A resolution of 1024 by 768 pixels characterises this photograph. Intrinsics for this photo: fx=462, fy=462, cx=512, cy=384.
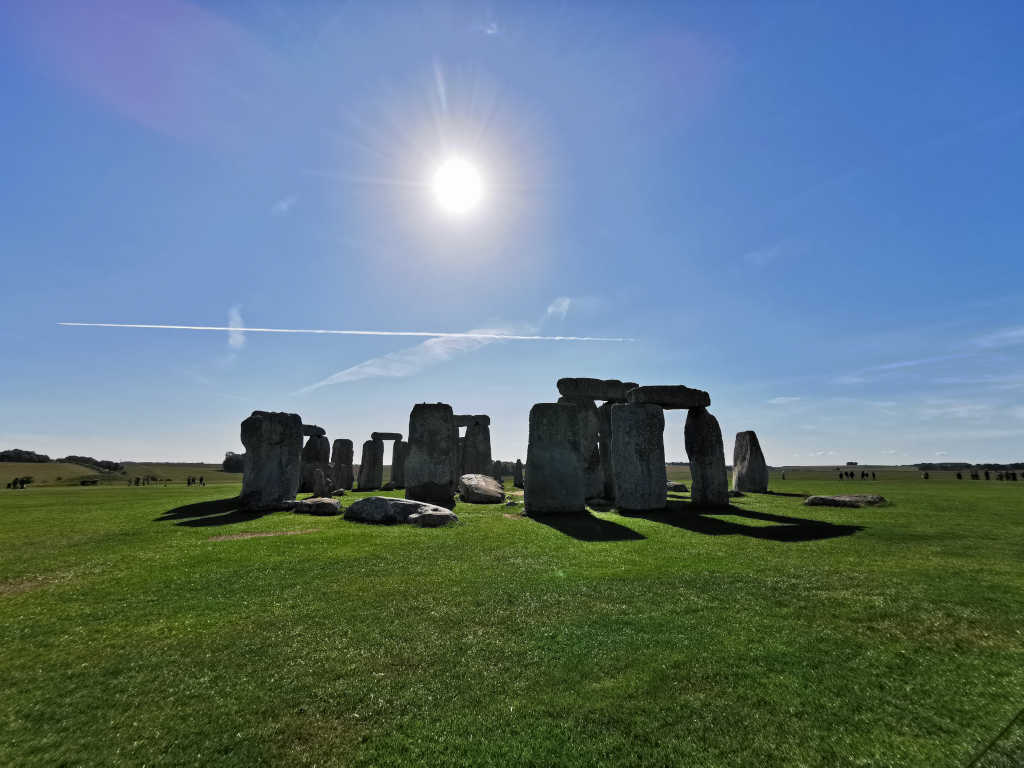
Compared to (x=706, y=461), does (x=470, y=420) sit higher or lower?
higher

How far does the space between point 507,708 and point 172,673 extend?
2800 millimetres

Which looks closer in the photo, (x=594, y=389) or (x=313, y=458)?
(x=594, y=389)

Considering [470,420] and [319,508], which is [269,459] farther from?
[470,420]

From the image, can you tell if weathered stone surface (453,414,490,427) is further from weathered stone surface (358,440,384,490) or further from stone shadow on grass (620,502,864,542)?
stone shadow on grass (620,502,864,542)

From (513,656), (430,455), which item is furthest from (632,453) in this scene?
(513,656)

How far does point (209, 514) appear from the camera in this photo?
1327 centimetres

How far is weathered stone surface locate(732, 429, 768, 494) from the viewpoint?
2003 centimetres

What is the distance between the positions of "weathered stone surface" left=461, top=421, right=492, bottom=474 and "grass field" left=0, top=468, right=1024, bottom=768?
60.3 feet

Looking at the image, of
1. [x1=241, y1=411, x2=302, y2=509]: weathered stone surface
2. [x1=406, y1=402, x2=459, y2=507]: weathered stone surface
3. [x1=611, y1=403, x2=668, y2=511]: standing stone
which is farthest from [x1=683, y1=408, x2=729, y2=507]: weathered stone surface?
[x1=241, y1=411, x2=302, y2=509]: weathered stone surface

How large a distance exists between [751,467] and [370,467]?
19.2 m

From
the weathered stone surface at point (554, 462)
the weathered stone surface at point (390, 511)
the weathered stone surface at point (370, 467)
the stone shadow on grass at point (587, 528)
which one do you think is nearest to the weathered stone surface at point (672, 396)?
the weathered stone surface at point (554, 462)

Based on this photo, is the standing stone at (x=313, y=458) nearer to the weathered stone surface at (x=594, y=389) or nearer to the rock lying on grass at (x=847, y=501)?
the weathered stone surface at (x=594, y=389)

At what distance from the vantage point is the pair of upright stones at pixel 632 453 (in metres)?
13.2

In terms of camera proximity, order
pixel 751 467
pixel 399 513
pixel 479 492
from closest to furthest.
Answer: pixel 399 513
pixel 479 492
pixel 751 467
